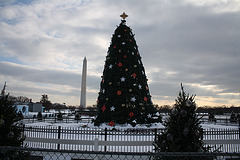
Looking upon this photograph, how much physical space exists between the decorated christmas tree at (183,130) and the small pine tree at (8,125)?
14.6 ft

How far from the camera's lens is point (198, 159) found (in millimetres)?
4566

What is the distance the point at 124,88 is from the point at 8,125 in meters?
11.8

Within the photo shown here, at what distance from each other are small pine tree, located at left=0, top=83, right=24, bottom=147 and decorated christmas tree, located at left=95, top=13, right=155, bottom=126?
10.6 metres

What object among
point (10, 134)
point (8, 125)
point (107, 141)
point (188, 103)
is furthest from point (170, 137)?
point (8, 125)

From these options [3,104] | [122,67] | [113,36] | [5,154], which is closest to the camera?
[5,154]

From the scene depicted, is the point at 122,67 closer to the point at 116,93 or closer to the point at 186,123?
the point at 116,93

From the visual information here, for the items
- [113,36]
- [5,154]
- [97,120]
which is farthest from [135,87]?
[5,154]

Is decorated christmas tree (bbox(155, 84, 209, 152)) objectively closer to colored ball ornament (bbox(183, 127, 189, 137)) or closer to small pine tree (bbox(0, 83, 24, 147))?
colored ball ornament (bbox(183, 127, 189, 137))

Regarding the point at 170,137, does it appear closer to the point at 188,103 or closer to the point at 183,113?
the point at 183,113

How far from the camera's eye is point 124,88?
16.8m

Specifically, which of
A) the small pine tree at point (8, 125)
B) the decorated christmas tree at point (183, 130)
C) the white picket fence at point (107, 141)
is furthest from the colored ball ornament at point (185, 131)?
the small pine tree at point (8, 125)

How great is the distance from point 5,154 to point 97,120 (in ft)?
39.6

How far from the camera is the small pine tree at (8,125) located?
5.53 m

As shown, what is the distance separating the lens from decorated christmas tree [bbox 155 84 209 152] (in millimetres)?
5000
